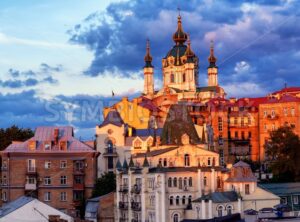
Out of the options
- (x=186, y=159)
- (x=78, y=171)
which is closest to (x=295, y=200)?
(x=186, y=159)

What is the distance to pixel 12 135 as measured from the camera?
4213 inches

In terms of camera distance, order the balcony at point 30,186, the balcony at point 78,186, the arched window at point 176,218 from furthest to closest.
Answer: the balcony at point 78,186
the balcony at point 30,186
the arched window at point 176,218

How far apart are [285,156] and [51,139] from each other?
27.6 meters

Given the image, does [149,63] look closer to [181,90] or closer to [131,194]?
[181,90]

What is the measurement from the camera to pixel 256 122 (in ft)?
401

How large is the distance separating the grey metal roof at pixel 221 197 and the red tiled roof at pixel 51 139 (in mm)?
22825

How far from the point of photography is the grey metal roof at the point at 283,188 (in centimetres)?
7594

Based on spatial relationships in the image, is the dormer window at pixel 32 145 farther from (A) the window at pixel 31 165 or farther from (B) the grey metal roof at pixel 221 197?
(B) the grey metal roof at pixel 221 197

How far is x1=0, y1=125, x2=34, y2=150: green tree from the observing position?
343 feet

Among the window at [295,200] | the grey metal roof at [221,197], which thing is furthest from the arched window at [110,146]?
the window at [295,200]

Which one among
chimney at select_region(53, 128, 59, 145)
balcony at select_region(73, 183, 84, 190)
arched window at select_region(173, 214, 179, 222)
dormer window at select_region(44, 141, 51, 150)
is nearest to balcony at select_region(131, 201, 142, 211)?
arched window at select_region(173, 214, 179, 222)

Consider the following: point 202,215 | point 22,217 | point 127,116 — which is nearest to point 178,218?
point 202,215

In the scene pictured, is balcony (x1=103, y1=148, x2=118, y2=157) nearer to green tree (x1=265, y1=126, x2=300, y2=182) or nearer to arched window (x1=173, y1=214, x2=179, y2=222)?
green tree (x1=265, y1=126, x2=300, y2=182)

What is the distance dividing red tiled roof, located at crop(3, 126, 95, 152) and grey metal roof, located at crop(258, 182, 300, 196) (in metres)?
22.0
